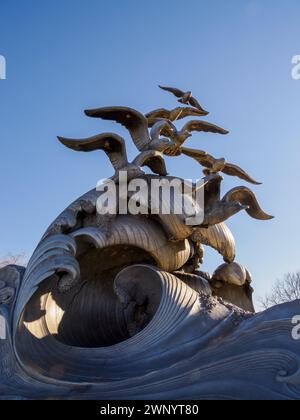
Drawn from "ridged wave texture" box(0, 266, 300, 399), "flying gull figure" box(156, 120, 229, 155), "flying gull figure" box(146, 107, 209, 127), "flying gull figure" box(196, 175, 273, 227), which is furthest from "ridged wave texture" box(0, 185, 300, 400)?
"flying gull figure" box(146, 107, 209, 127)

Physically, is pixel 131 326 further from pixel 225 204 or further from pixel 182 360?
pixel 225 204

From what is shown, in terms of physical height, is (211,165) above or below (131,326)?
above

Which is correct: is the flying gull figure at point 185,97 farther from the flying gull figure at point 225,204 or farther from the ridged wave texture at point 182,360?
the ridged wave texture at point 182,360

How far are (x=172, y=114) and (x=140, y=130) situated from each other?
0.82m

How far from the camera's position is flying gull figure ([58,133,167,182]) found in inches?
212

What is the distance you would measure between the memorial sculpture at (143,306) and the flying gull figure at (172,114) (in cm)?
2

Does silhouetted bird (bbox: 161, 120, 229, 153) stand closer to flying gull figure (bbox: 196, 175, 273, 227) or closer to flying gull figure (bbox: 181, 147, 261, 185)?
flying gull figure (bbox: 181, 147, 261, 185)

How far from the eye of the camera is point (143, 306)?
5125mm

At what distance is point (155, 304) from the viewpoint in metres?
4.97

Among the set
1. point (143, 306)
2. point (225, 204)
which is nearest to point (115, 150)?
point (225, 204)

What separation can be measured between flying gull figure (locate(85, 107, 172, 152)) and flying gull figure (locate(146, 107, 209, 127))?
0.55 metres

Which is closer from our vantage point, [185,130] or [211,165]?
[185,130]
